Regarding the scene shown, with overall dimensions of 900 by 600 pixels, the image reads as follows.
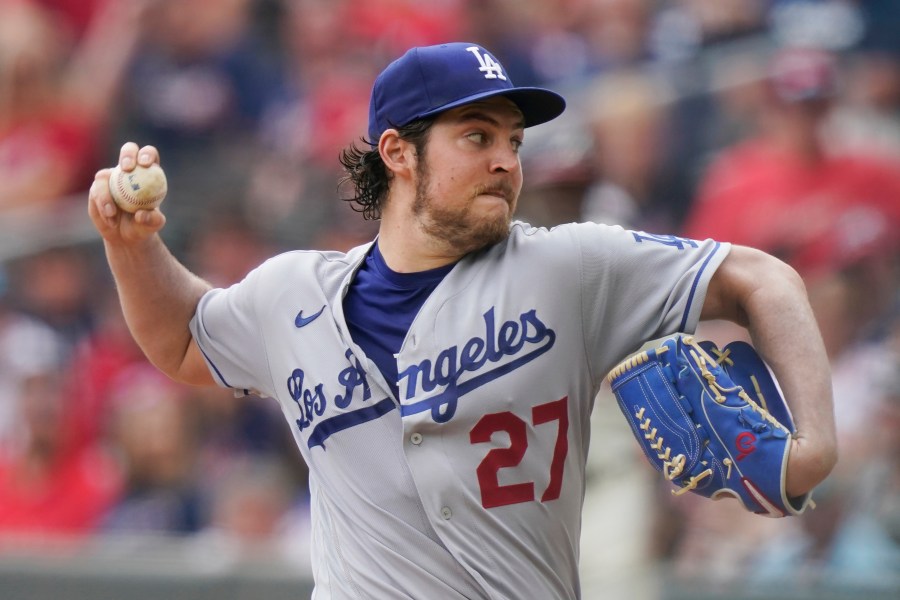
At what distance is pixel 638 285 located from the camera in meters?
2.88

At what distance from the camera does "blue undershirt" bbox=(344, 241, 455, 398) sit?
3.01 m

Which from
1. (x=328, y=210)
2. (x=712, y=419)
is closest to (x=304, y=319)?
(x=712, y=419)

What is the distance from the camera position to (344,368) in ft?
9.93

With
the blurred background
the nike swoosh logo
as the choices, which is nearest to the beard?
the nike swoosh logo

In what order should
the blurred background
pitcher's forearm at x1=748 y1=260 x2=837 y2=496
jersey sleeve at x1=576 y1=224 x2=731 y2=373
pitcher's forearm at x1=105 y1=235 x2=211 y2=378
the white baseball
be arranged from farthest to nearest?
1. the blurred background
2. pitcher's forearm at x1=105 y1=235 x2=211 y2=378
3. the white baseball
4. jersey sleeve at x1=576 y1=224 x2=731 y2=373
5. pitcher's forearm at x1=748 y1=260 x2=837 y2=496

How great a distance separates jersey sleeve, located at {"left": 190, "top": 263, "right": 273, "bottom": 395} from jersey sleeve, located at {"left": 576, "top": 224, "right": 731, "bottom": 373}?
32.0 inches

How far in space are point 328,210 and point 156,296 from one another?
4.80m

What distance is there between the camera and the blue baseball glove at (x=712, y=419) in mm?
2688

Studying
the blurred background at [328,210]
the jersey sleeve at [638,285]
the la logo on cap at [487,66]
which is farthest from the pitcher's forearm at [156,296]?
the blurred background at [328,210]

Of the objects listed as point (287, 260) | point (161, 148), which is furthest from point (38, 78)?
point (287, 260)

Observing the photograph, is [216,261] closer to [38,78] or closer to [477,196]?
[38,78]

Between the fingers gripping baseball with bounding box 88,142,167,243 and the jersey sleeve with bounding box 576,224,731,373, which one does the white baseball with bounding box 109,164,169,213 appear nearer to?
the fingers gripping baseball with bounding box 88,142,167,243

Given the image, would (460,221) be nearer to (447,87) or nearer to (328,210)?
(447,87)

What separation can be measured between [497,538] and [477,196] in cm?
73
